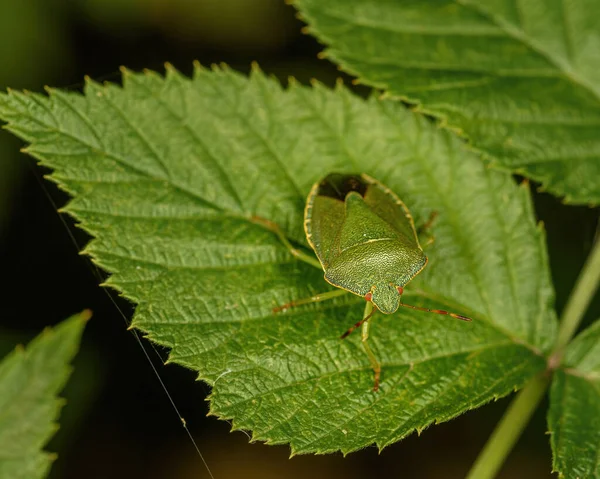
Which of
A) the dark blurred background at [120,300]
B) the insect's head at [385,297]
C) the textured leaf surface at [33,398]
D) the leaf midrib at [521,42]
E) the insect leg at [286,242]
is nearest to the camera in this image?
the textured leaf surface at [33,398]

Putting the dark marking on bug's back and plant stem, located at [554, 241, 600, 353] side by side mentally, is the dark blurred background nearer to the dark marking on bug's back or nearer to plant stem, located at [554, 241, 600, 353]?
plant stem, located at [554, 241, 600, 353]

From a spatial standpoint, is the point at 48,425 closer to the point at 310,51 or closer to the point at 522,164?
the point at 522,164

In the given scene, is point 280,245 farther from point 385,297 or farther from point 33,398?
point 33,398

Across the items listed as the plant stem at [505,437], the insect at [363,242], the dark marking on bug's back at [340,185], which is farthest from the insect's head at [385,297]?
the plant stem at [505,437]

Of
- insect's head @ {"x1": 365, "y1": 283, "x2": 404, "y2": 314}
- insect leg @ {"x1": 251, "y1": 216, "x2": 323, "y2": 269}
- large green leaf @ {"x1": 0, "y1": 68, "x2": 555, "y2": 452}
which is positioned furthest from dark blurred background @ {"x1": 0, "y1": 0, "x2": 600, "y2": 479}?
insect's head @ {"x1": 365, "y1": 283, "x2": 404, "y2": 314}

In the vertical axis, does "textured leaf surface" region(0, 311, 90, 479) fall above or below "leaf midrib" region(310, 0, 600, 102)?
below

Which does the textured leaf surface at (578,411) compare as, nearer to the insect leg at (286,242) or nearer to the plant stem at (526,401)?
the plant stem at (526,401)
